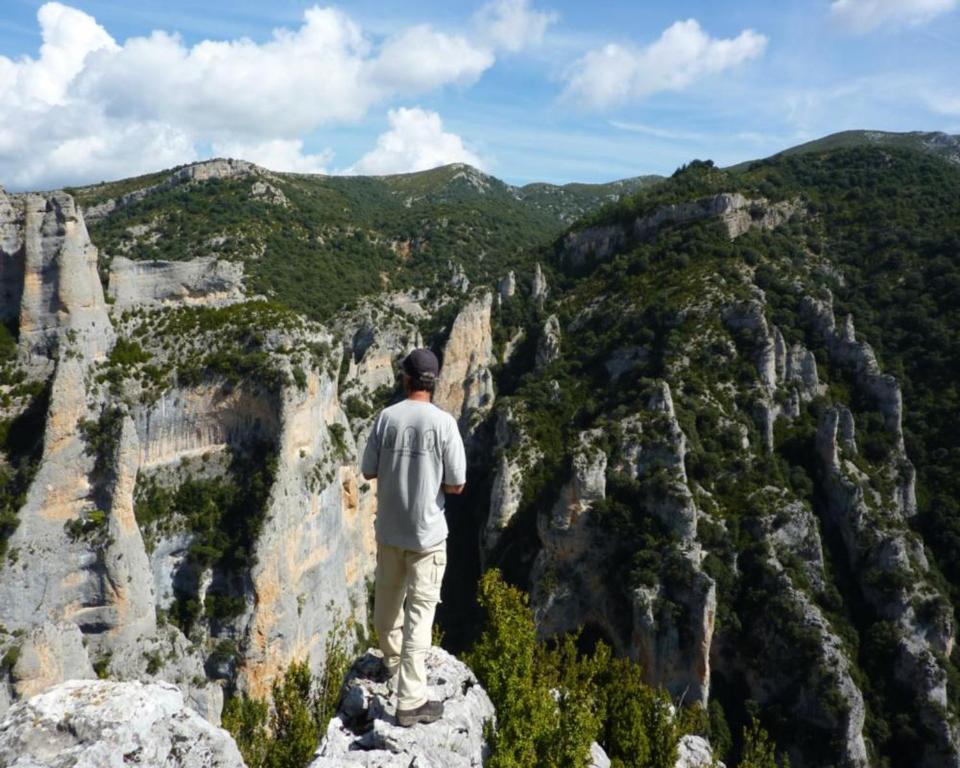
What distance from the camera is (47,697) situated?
494cm

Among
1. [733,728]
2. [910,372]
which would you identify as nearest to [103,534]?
[733,728]

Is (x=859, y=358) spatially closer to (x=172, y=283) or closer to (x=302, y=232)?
(x=172, y=283)

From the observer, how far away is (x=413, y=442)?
6090mm

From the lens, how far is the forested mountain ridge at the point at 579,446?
70.7 feet

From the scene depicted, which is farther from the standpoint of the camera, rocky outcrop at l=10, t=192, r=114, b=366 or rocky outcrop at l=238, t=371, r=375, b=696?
rocky outcrop at l=238, t=371, r=375, b=696

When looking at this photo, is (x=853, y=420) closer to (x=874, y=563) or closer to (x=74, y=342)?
(x=874, y=563)

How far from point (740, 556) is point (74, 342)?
33.8m

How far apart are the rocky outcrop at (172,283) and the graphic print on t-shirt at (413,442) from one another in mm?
23330

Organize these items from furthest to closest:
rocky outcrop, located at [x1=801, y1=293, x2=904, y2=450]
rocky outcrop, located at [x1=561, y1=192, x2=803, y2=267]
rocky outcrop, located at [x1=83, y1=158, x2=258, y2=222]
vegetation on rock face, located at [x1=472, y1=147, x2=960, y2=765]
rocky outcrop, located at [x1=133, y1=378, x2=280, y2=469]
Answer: rocky outcrop, located at [x1=83, y1=158, x2=258, y2=222] < rocky outcrop, located at [x1=561, y1=192, x2=803, y2=267] < rocky outcrop, located at [x1=801, y1=293, x2=904, y2=450] < vegetation on rock face, located at [x1=472, y1=147, x2=960, y2=765] < rocky outcrop, located at [x1=133, y1=378, x2=280, y2=469]

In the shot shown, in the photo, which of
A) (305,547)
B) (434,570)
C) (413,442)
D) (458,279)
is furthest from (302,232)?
(434,570)

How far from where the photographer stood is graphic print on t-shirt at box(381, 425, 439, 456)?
604 centimetres

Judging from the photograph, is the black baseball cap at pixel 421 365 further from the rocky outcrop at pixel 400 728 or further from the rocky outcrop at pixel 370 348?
the rocky outcrop at pixel 370 348

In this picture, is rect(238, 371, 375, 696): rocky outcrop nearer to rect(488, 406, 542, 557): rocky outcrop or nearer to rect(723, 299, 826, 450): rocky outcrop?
rect(488, 406, 542, 557): rocky outcrop

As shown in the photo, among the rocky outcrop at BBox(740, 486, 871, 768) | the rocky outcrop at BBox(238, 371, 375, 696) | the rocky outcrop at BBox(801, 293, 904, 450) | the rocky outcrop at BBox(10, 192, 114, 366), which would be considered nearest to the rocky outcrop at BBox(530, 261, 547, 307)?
the rocky outcrop at BBox(801, 293, 904, 450)
